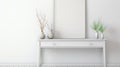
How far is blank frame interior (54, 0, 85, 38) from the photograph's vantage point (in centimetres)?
350

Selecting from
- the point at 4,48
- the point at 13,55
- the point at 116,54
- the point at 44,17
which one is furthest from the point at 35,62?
the point at 116,54

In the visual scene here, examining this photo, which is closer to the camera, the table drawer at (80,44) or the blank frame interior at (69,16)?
the table drawer at (80,44)

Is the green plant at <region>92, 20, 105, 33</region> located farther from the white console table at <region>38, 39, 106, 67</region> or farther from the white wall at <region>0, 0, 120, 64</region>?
the white console table at <region>38, 39, 106, 67</region>

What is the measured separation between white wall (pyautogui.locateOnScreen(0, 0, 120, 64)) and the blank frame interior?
5.9 inches

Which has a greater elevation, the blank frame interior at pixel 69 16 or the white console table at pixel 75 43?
the blank frame interior at pixel 69 16

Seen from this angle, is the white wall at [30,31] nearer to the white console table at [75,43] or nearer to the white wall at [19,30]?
the white wall at [19,30]

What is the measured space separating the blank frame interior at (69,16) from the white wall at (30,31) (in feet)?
0.50

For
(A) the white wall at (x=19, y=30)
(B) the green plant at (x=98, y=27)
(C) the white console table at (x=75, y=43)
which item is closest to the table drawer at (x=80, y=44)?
(C) the white console table at (x=75, y=43)

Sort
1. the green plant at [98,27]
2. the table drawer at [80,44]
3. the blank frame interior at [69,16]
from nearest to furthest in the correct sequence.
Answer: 1. the table drawer at [80,44]
2. the green plant at [98,27]
3. the blank frame interior at [69,16]

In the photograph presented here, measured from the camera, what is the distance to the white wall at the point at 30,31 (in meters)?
3.53

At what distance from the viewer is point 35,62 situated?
11.6 ft

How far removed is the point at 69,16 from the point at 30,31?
32.8 inches

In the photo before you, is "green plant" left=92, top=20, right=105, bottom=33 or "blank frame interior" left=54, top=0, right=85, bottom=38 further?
"blank frame interior" left=54, top=0, right=85, bottom=38

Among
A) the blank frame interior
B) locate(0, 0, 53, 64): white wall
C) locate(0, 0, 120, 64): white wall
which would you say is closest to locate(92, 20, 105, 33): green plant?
locate(0, 0, 120, 64): white wall
